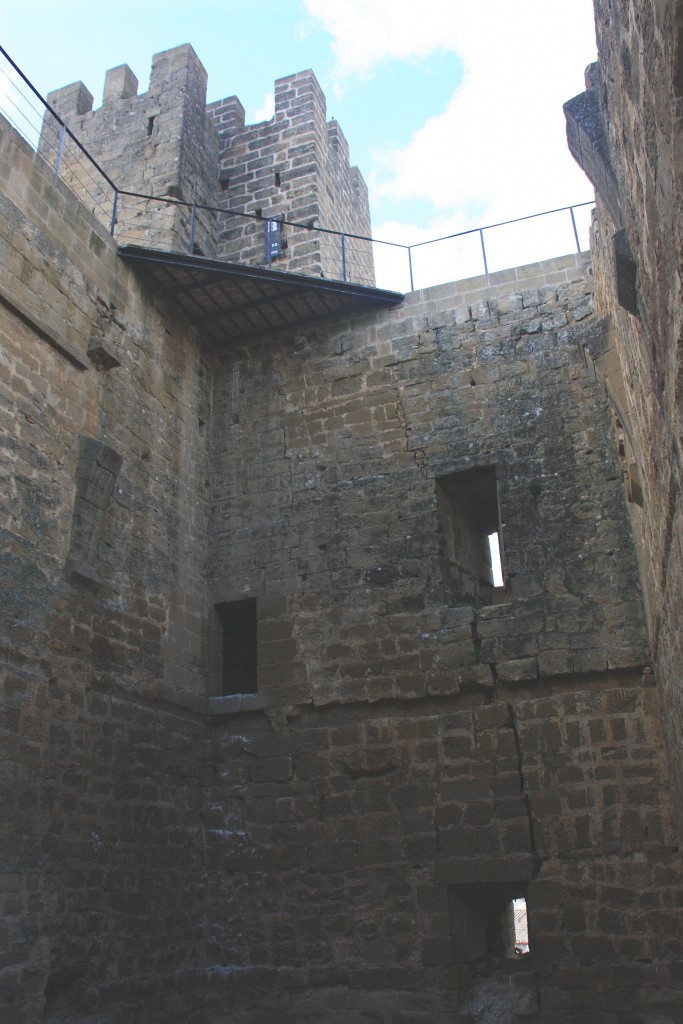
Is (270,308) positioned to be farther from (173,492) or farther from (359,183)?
(359,183)

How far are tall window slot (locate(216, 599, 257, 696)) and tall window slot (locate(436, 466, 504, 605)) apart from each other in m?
1.86

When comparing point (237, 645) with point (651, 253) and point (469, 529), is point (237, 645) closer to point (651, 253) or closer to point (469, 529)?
point (469, 529)

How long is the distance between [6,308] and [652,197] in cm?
480

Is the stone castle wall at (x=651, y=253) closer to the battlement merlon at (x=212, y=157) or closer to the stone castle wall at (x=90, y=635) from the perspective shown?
the stone castle wall at (x=90, y=635)

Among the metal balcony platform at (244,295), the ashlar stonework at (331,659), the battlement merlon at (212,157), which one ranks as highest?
the battlement merlon at (212,157)

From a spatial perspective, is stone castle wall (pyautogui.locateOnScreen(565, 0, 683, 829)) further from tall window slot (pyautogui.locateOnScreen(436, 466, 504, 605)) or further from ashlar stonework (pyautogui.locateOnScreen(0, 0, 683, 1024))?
tall window slot (pyautogui.locateOnScreen(436, 466, 504, 605))

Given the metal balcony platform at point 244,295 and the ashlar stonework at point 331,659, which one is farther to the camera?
the metal balcony platform at point 244,295

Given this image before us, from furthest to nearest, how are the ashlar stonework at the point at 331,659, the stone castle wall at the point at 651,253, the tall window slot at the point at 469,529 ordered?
the tall window slot at the point at 469,529 < the ashlar stonework at the point at 331,659 < the stone castle wall at the point at 651,253

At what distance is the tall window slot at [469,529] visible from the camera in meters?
7.38

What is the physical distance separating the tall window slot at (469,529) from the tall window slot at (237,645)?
6.11 ft

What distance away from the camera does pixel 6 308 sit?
6078mm

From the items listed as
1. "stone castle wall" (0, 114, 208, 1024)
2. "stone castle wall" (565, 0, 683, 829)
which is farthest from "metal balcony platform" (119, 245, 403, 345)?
"stone castle wall" (565, 0, 683, 829)

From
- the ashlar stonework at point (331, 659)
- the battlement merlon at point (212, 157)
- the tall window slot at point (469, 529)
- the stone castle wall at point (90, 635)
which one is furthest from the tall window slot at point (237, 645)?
the battlement merlon at point (212, 157)

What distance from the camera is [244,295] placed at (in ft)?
26.9
